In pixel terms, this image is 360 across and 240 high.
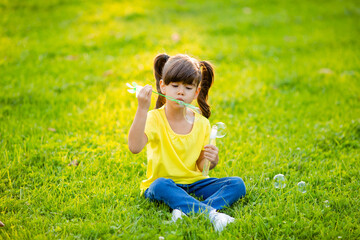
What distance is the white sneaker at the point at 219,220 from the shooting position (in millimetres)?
2521

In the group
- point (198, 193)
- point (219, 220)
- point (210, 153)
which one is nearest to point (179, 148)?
point (210, 153)

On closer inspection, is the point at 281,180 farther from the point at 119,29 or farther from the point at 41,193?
the point at 119,29

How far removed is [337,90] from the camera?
5.58m

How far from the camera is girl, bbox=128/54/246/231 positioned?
2.64 metres

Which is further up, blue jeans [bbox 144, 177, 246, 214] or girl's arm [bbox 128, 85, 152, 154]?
girl's arm [bbox 128, 85, 152, 154]

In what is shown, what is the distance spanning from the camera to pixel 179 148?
114 inches

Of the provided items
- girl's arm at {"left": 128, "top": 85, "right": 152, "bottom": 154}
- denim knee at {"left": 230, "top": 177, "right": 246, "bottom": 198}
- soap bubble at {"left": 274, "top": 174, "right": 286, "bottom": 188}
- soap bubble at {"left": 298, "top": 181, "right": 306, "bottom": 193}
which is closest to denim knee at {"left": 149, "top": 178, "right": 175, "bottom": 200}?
girl's arm at {"left": 128, "top": 85, "right": 152, "bottom": 154}

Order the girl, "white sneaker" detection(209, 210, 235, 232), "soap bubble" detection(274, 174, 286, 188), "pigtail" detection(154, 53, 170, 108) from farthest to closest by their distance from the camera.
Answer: "soap bubble" detection(274, 174, 286, 188)
"pigtail" detection(154, 53, 170, 108)
the girl
"white sneaker" detection(209, 210, 235, 232)

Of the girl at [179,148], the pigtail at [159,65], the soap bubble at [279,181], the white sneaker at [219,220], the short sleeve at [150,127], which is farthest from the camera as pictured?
the soap bubble at [279,181]

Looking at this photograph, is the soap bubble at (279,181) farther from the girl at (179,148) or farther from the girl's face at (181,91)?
the girl's face at (181,91)

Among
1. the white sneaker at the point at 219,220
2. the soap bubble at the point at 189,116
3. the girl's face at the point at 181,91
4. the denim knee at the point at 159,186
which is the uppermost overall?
the girl's face at the point at 181,91

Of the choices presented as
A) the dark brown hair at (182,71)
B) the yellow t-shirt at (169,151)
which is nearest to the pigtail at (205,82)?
the dark brown hair at (182,71)

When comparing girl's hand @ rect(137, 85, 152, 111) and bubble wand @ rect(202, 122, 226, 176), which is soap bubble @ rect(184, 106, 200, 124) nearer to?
bubble wand @ rect(202, 122, 226, 176)

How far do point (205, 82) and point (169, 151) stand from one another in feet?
2.45
